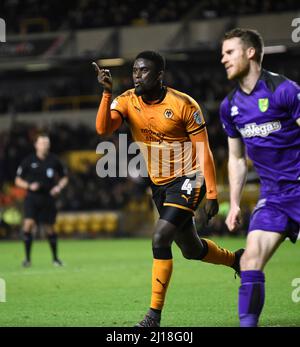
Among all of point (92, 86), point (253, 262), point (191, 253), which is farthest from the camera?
A: point (92, 86)

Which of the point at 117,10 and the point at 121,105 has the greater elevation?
the point at 117,10

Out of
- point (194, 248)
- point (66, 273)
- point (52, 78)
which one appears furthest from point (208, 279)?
point (52, 78)

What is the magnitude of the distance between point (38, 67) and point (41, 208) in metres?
20.1

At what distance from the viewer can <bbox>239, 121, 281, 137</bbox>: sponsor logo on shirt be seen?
18.9ft

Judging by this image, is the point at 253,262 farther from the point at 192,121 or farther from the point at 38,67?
the point at 38,67

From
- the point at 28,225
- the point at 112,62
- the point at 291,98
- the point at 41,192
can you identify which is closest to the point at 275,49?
the point at 112,62

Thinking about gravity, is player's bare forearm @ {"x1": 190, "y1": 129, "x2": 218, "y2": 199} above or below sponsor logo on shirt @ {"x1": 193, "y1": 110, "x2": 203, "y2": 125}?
below

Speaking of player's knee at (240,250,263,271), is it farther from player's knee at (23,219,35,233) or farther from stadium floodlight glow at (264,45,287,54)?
stadium floodlight glow at (264,45,287,54)

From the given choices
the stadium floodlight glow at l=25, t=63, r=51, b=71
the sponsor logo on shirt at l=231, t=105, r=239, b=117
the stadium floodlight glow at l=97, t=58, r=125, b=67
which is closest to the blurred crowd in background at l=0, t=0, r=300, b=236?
the stadium floodlight glow at l=97, t=58, r=125, b=67

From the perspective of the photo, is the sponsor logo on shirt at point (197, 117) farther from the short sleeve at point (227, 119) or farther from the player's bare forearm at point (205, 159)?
the short sleeve at point (227, 119)

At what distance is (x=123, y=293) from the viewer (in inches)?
387

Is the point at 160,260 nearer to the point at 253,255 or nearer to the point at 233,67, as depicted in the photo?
the point at 253,255

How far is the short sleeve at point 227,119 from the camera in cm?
598

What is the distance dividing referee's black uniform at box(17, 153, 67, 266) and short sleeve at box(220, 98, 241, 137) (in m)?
8.78
